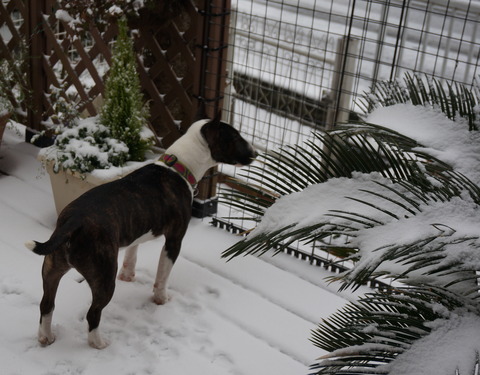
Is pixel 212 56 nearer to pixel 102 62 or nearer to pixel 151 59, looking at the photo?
pixel 151 59

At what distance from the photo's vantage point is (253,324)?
10.1ft

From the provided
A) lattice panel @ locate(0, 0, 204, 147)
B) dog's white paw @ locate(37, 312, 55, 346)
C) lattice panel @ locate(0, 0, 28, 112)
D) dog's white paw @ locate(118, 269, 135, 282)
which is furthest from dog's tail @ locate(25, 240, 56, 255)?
lattice panel @ locate(0, 0, 28, 112)

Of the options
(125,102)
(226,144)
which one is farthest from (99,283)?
(125,102)

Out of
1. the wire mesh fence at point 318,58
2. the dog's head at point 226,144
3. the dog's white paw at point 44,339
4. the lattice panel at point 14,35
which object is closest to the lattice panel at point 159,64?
the lattice panel at point 14,35

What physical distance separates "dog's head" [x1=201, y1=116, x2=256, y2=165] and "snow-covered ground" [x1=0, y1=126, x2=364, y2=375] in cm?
70

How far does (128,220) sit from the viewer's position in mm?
2795

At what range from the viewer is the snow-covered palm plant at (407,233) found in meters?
1.37

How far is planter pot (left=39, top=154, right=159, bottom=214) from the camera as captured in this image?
362cm

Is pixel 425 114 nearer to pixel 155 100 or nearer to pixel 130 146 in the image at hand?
pixel 130 146

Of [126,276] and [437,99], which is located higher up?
[437,99]

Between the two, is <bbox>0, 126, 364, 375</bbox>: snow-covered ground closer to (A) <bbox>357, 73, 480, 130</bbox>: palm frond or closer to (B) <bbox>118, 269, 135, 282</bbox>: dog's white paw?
(B) <bbox>118, 269, 135, 282</bbox>: dog's white paw

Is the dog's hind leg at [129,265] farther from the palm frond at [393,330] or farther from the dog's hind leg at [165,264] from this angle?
the palm frond at [393,330]

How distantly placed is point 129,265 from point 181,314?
42 centimetres

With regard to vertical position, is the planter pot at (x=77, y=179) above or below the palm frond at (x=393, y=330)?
below
